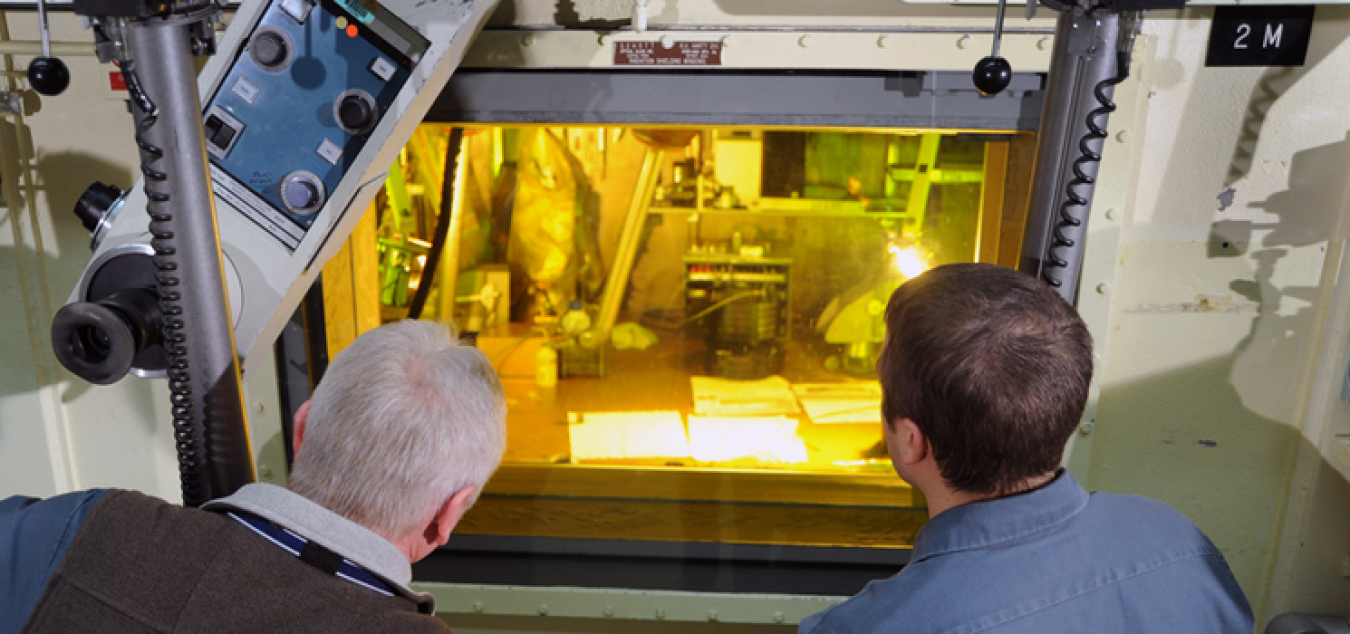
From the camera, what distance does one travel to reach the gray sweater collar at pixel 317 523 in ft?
3.36

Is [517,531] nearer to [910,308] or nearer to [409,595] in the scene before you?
[409,595]

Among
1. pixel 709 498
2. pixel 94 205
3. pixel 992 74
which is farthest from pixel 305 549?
pixel 709 498

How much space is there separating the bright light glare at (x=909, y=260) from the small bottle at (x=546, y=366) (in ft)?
3.78

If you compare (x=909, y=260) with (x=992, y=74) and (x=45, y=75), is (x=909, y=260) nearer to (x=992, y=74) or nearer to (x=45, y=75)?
(x=992, y=74)

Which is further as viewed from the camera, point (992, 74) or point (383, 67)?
point (383, 67)

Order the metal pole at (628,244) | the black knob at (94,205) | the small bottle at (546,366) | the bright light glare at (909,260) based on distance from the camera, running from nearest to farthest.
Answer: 1. the black knob at (94,205)
2. the bright light glare at (909,260)
3. the metal pole at (628,244)
4. the small bottle at (546,366)

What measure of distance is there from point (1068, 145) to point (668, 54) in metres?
0.88

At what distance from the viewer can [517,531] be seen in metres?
2.28

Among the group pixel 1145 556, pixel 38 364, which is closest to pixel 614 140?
pixel 38 364

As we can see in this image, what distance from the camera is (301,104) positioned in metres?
1.44

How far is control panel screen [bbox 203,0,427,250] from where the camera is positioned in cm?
143

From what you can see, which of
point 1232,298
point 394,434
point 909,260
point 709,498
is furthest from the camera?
point 909,260

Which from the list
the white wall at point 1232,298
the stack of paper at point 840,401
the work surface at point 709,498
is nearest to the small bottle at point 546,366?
the work surface at point 709,498

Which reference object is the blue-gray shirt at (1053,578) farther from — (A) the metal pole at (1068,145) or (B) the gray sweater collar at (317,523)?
(B) the gray sweater collar at (317,523)
